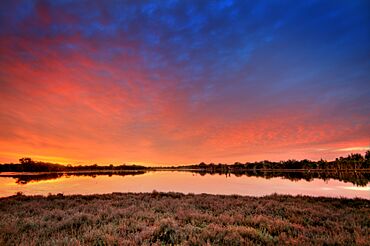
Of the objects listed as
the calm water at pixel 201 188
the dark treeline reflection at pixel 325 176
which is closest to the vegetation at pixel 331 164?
A: the dark treeline reflection at pixel 325 176

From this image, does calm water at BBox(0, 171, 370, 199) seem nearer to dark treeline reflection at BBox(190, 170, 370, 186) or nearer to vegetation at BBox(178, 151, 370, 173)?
dark treeline reflection at BBox(190, 170, 370, 186)

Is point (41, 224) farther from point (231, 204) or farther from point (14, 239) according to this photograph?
point (231, 204)

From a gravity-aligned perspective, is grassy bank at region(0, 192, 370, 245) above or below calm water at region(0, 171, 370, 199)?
above

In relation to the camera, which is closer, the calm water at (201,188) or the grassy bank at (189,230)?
the grassy bank at (189,230)

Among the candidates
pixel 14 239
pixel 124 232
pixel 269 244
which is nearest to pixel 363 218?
pixel 269 244

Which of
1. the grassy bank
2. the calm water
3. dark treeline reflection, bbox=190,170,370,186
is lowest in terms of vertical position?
dark treeline reflection, bbox=190,170,370,186

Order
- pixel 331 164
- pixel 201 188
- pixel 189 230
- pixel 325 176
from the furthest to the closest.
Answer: pixel 331 164 < pixel 325 176 < pixel 201 188 < pixel 189 230

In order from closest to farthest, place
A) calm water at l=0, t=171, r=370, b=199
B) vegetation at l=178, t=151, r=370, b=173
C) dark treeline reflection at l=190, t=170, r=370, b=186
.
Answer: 1. calm water at l=0, t=171, r=370, b=199
2. dark treeline reflection at l=190, t=170, r=370, b=186
3. vegetation at l=178, t=151, r=370, b=173

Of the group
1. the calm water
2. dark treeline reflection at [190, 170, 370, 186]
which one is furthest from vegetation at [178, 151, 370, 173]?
the calm water

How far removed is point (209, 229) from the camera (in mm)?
7625

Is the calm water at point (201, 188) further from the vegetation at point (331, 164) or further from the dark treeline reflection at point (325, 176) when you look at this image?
the vegetation at point (331, 164)

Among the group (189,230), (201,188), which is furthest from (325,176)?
(189,230)

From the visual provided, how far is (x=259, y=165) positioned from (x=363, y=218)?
186m

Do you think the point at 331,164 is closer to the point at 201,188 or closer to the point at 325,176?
the point at 325,176
